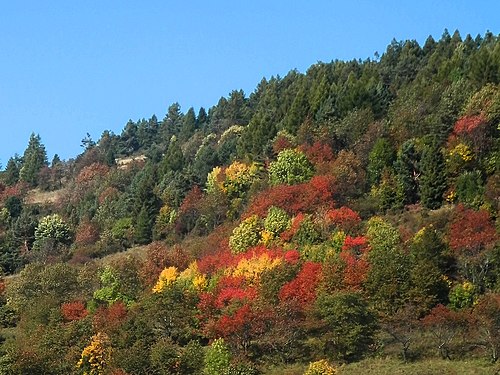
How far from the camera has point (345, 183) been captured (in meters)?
94.1

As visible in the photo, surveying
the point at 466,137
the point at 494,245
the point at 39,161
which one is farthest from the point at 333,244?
the point at 39,161

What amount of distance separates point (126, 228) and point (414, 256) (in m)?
58.5

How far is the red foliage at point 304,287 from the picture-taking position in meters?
70.2

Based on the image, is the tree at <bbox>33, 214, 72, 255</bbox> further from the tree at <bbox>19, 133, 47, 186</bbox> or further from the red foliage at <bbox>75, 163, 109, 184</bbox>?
the tree at <bbox>19, 133, 47, 186</bbox>

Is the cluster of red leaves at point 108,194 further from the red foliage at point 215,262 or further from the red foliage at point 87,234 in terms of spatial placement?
the red foliage at point 215,262

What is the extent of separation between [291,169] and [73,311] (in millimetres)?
33680

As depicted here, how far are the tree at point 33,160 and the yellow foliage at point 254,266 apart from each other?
102534 mm

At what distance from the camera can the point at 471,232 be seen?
2921 inches

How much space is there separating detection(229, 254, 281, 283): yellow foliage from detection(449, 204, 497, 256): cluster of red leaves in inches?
683

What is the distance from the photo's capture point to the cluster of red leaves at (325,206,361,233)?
83.8 meters

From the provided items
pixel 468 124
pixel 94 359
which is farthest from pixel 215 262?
pixel 468 124

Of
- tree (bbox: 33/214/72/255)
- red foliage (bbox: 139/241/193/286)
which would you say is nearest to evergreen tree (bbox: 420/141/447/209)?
red foliage (bbox: 139/241/193/286)

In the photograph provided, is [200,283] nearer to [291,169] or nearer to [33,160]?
[291,169]

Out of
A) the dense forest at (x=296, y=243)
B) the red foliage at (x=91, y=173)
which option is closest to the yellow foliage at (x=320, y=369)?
the dense forest at (x=296, y=243)
